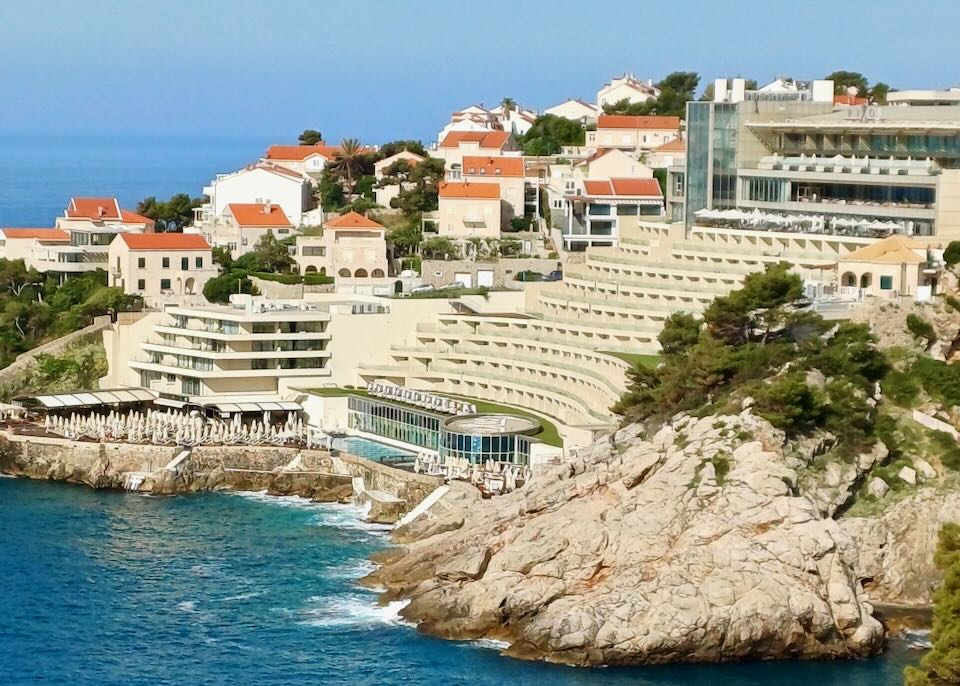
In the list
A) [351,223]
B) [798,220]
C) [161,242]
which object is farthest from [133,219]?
[798,220]

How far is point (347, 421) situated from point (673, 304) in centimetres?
1161

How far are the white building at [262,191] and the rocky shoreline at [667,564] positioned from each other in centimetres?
4036

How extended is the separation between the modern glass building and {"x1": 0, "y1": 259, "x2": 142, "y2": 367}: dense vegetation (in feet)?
47.9

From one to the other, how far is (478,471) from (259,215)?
32.0 metres

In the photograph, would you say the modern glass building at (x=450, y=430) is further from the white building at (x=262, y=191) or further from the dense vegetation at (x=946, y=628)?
the white building at (x=262, y=191)

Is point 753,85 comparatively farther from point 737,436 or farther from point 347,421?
point 737,436

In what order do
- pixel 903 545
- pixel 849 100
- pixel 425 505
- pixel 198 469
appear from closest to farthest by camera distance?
pixel 903 545, pixel 425 505, pixel 198 469, pixel 849 100

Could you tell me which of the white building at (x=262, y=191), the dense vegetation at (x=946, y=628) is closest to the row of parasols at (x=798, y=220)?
the white building at (x=262, y=191)

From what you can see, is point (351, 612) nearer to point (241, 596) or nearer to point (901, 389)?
point (241, 596)

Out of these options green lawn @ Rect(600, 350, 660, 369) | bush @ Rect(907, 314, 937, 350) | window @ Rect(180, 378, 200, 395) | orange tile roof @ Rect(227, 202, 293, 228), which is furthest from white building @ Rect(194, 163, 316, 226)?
bush @ Rect(907, 314, 937, 350)

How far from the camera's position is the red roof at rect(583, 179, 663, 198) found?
263 ft

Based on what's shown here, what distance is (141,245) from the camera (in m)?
79.5

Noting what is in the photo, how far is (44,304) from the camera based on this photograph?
263ft

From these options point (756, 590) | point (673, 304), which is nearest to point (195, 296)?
point (673, 304)
